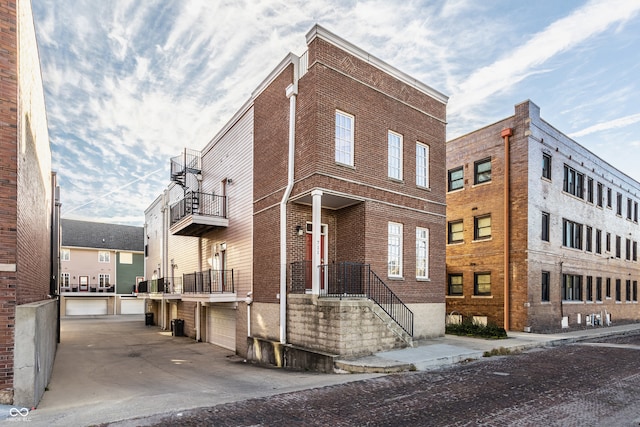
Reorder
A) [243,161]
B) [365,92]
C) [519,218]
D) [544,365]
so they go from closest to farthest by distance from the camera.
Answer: [544,365], [365,92], [243,161], [519,218]

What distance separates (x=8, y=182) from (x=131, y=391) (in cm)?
527

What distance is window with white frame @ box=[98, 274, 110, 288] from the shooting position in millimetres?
47031

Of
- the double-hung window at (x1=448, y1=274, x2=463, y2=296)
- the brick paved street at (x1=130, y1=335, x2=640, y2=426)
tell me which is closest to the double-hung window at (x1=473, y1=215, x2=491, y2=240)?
the double-hung window at (x1=448, y1=274, x2=463, y2=296)

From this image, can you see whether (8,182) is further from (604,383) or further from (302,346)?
(604,383)

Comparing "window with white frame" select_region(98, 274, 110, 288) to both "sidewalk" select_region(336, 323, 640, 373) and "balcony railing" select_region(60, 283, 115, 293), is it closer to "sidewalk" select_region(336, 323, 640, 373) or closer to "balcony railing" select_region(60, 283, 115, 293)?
"balcony railing" select_region(60, 283, 115, 293)

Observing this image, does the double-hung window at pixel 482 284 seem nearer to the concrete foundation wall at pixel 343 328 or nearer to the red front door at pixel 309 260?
the concrete foundation wall at pixel 343 328

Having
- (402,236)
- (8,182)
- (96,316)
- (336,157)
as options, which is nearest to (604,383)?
(402,236)

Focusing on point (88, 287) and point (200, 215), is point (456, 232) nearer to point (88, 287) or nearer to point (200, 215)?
point (200, 215)

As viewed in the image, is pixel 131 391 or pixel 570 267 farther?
pixel 570 267

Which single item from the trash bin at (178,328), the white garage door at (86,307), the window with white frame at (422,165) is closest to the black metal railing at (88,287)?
the white garage door at (86,307)

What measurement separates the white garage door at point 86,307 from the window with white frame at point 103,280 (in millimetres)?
1648

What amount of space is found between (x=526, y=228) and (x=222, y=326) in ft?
47.5

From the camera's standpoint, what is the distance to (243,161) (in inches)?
687

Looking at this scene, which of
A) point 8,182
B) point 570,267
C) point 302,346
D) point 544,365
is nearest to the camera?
point 8,182
